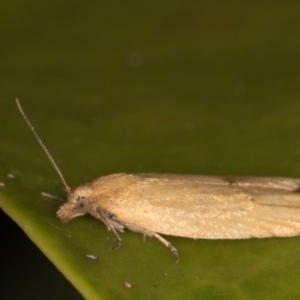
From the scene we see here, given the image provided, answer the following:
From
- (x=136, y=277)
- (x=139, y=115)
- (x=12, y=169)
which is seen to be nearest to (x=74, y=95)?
(x=139, y=115)

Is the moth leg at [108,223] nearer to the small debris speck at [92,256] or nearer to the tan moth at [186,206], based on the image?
the tan moth at [186,206]

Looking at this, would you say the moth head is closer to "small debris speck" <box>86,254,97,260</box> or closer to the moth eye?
the moth eye

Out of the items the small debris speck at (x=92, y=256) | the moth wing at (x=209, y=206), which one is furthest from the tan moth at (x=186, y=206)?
the small debris speck at (x=92, y=256)

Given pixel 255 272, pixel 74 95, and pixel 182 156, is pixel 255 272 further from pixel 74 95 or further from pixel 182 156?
pixel 74 95

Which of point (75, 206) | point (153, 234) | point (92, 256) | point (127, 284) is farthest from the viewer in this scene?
point (75, 206)

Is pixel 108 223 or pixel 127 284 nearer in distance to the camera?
pixel 127 284

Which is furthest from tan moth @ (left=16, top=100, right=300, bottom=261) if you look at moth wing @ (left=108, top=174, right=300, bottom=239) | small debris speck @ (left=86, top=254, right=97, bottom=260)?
small debris speck @ (left=86, top=254, right=97, bottom=260)

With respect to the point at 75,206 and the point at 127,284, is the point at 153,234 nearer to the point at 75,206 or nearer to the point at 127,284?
the point at 75,206

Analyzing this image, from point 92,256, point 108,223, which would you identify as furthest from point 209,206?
point 92,256
